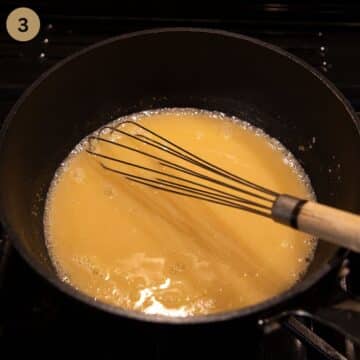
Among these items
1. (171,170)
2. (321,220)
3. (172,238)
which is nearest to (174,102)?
(171,170)

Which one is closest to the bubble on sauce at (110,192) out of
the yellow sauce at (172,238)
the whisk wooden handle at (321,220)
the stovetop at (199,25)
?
the yellow sauce at (172,238)

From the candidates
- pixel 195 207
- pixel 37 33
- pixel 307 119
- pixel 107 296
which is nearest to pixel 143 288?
pixel 107 296

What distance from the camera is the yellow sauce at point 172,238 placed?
98cm

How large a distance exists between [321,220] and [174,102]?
0.50 metres

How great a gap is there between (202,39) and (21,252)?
464 millimetres

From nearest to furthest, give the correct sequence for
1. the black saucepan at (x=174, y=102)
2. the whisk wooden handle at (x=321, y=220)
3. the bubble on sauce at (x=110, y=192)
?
1. the whisk wooden handle at (x=321, y=220)
2. the black saucepan at (x=174, y=102)
3. the bubble on sauce at (x=110, y=192)

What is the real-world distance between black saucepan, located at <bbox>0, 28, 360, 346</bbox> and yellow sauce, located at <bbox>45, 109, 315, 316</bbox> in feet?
0.12

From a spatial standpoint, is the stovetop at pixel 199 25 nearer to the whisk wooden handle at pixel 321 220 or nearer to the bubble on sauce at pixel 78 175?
the bubble on sauce at pixel 78 175

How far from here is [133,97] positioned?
1.15 metres

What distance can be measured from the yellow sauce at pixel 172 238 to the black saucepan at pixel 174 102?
0.12ft

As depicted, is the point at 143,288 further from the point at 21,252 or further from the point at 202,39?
the point at 202,39

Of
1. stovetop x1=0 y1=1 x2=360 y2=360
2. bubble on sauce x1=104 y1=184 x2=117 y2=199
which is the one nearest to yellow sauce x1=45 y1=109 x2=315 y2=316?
bubble on sauce x1=104 y1=184 x2=117 y2=199

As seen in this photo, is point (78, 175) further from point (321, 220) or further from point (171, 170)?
point (321, 220)

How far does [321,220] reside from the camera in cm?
75
